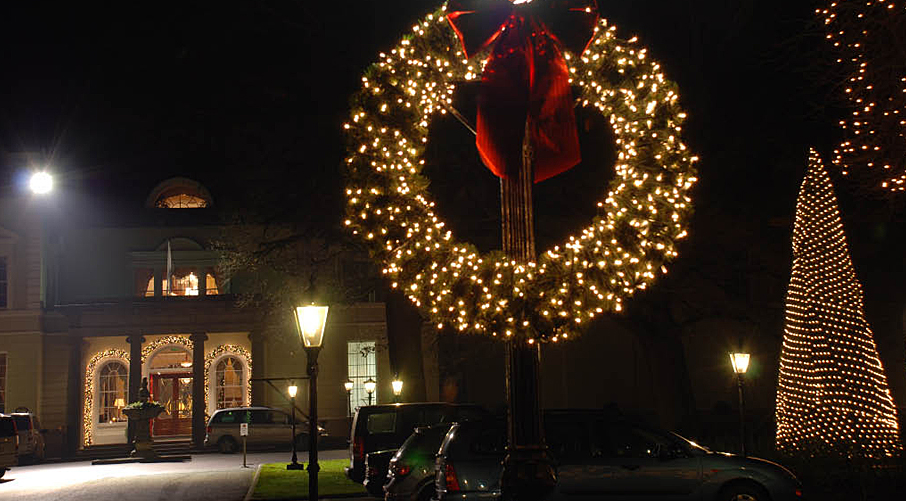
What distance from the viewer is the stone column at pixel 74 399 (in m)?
38.1

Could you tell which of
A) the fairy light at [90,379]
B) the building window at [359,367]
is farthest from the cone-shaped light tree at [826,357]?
the fairy light at [90,379]

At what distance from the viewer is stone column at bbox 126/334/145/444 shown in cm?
3853

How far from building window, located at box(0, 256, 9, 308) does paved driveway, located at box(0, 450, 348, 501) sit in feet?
30.3

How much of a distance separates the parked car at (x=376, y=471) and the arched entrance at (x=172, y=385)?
26554 millimetres

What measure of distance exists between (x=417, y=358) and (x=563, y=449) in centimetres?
1333

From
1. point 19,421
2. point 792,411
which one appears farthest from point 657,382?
point 19,421

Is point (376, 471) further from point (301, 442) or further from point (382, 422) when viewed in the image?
point (301, 442)

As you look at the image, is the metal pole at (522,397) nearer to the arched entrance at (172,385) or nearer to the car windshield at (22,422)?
the car windshield at (22,422)

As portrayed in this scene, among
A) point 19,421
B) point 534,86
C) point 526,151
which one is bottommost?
point 19,421

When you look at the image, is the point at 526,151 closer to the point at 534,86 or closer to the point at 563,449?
the point at 534,86

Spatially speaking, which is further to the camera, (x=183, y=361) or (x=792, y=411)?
(x=183, y=361)

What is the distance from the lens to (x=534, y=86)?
327 inches

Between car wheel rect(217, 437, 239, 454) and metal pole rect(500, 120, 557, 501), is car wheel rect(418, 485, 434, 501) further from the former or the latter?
car wheel rect(217, 437, 239, 454)

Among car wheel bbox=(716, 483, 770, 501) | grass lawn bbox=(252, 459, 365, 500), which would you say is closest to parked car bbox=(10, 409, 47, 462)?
grass lawn bbox=(252, 459, 365, 500)
